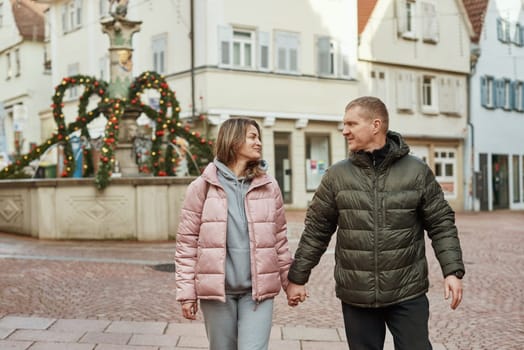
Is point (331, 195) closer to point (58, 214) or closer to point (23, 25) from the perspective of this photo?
point (58, 214)

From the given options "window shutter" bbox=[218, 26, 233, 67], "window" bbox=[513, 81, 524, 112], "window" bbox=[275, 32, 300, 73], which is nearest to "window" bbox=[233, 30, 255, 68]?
"window shutter" bbox=[218, 26, 233, 67]

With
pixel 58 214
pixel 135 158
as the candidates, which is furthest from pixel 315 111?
pixel 58 214

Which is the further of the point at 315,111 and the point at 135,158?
the point at 315,111

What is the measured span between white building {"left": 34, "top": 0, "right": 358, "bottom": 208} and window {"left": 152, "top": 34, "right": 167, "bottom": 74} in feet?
0.12

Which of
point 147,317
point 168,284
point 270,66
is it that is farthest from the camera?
point 270,66

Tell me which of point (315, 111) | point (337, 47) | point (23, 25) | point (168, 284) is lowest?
point (168, 284)

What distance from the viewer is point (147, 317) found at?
7086 mm

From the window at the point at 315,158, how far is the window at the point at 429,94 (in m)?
5.48

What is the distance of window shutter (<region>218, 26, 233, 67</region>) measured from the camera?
2558 centimetres

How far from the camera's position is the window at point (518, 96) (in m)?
35.6

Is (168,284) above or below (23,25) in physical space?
below

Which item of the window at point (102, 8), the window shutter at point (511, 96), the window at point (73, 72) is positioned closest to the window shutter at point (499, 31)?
the window shutter at point (511, 96)

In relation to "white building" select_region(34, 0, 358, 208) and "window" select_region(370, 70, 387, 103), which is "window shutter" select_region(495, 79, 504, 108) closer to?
"window" select_region(370, 70, 387, 103)

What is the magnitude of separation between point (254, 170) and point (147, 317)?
350 centimetres
